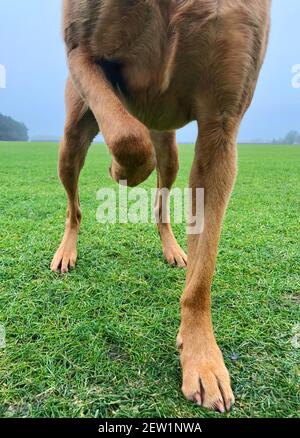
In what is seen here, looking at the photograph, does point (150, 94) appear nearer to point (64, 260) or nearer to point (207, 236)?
point (207, 236)

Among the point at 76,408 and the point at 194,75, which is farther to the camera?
the point at 194,75

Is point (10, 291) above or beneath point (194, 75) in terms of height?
beneath

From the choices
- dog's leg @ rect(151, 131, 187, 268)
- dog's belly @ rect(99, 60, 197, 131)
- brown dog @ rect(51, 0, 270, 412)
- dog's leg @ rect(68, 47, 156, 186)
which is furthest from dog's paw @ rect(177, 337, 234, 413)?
dog's leg @ rect(151, 131, 187, 268)

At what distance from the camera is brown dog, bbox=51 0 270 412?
1420 mm

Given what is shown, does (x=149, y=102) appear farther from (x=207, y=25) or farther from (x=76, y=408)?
(x=76, y=408)

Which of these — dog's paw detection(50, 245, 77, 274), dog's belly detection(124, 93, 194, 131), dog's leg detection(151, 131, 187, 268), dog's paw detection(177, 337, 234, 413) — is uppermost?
dog's belly detection(124, 93, 194, 131)

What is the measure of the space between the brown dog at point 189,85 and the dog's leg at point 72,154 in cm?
76

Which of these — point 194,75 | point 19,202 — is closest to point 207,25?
point 194,75

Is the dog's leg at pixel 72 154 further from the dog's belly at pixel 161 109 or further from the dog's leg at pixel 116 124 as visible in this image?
the dog's leg at pixel 116 124

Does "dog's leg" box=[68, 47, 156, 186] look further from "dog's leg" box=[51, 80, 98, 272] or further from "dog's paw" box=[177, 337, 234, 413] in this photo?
"dog's leg" box=[51, 80, 98, 272]

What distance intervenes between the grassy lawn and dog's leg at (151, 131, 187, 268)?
0.38ft

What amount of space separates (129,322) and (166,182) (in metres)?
1.26
